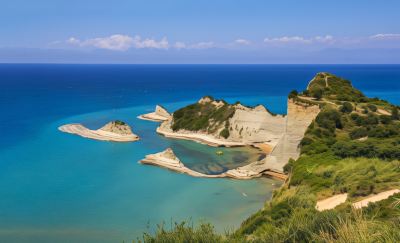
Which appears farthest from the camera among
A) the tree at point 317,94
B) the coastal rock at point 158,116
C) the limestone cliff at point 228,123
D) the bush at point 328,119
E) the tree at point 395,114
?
the coastal rock at point 158,116

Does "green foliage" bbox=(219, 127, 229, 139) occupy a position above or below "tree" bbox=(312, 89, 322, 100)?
below

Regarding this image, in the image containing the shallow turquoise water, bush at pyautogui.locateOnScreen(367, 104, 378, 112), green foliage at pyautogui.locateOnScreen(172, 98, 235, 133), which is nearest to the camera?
the shallow turquoise water

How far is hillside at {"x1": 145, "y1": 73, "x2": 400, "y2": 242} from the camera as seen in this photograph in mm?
10930

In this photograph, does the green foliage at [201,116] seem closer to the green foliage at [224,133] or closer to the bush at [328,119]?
the green foliage at [224,133]

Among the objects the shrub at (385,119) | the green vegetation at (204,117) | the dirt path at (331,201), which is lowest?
the green vegetation at (204,117)

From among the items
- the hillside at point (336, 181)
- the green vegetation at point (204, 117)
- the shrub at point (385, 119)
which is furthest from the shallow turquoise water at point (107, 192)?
the shrub at point (385, 119)

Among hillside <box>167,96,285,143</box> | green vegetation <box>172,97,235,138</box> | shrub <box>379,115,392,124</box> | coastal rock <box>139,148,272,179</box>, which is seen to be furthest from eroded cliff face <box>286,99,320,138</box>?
green vegetation <box>172,97,235,138</box>

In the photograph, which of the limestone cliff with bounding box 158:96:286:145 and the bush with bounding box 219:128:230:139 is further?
the bush with bounding box 219:128:230:139

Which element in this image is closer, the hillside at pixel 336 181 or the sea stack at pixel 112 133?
the hillside at pixel 336 181

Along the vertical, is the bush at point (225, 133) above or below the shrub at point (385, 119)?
below

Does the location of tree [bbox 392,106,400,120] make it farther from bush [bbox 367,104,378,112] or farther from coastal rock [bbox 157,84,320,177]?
coastal rock [bbox 157,84,320,177]

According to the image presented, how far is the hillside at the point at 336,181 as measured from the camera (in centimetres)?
1093

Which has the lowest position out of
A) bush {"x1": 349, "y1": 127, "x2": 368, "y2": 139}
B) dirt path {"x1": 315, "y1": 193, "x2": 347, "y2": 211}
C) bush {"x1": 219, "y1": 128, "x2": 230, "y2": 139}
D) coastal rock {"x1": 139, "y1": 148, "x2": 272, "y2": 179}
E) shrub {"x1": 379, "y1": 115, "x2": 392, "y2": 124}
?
coastal rock {"x1": 139, "y1": 148, "x2": 272, "y2": 179}

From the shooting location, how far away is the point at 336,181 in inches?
941
